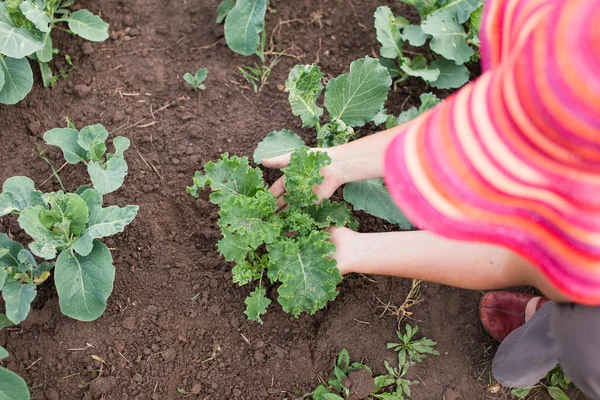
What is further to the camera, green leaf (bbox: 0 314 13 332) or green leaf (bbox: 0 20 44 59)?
green leaf (bbox: 0 20 44 59)

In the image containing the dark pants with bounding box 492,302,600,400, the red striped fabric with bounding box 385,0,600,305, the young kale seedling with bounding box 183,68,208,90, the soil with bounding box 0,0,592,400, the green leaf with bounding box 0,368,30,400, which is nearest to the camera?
the red striped fabric with bounding box 385,0,600,305

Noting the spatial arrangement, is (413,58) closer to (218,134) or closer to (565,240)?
(218,134)

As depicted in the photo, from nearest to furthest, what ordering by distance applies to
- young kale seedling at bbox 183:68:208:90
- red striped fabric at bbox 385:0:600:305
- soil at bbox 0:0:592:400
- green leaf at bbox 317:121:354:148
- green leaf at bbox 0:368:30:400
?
red striped fabric at bbox 385:0:600:305, green leaf at bbox 0:368:30:400, soil at bbox 0:0:592:400, green leaf at bbox 317:121:354:148, young kale seedling at bbox 183:68:208:90

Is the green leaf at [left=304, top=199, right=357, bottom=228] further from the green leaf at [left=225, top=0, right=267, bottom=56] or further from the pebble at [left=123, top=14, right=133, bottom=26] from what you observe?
the pebble at [left=123, top=14, right=133, bottom=26]

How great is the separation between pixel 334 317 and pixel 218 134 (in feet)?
3.19

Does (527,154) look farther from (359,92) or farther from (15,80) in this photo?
(15,80)

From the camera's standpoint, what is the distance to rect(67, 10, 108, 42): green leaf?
101 inches

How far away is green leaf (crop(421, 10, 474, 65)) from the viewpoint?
2715 millimetres

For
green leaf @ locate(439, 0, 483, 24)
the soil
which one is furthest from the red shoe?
green leaf @ locate(439, 0, 483, 24)

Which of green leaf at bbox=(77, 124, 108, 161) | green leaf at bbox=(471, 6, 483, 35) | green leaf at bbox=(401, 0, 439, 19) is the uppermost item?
green leaf at bbox=(471, 6, 483, 35)

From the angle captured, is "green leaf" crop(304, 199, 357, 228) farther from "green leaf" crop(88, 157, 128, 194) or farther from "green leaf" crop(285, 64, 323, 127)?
"green leaf" crop(88, 157, 128, 194)

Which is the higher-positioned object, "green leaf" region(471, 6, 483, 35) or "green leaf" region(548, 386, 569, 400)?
"green leaf" region(471, 6, 483, 35)

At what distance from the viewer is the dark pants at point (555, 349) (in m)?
1.78

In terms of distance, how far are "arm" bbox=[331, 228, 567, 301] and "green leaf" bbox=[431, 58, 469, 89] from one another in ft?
3.34
